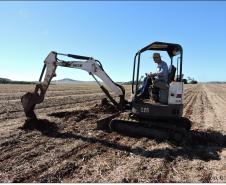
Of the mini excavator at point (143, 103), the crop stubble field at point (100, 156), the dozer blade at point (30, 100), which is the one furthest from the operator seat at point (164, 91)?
the dozer blade at point (30, 100)

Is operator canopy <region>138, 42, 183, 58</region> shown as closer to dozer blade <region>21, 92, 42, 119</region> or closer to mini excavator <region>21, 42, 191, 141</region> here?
mini excavator <region>21, 42, 191, 141</region>

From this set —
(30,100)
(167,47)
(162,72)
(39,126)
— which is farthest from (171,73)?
(30,100)

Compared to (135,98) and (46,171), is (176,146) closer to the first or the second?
(135,98)

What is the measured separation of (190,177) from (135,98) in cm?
403

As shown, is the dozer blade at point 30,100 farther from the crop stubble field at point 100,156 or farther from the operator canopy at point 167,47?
the operator canopy at point 167,47

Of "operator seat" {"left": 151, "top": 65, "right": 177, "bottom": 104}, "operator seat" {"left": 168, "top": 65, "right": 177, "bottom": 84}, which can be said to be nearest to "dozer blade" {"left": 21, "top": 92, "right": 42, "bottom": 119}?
"operator seat" {"left": 151, "top": 65, "right": 177, "bottom": 104}

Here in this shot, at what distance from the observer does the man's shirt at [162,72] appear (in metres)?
10.3

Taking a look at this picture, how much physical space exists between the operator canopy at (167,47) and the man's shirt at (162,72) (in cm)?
64

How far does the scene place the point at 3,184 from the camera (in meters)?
6.21

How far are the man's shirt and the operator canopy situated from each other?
0.64m

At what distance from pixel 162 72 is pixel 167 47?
1.36 meters

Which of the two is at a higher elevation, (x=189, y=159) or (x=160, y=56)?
(x=160, y=56)

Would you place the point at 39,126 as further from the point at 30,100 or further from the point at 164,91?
the point at 164,91

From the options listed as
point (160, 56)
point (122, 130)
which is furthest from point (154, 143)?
point (160, 56)
